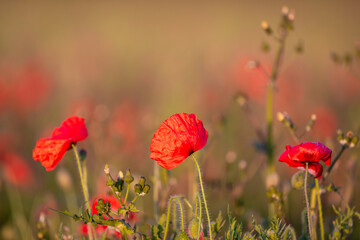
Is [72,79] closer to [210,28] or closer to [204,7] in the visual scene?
[210,28]

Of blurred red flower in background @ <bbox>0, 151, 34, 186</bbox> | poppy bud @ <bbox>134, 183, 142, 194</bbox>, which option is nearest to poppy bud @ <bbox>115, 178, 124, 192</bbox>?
poppy bud @ <bbox>134, 183, 142, 194</bbox>

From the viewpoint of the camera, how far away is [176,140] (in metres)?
1.35

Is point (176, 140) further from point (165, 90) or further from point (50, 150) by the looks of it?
point (165, 90)

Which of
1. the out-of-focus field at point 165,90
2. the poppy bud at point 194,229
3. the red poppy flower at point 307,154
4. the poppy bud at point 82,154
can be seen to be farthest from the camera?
the out-of-focus field at point 165,90

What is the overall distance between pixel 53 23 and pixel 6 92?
4010 millimetres

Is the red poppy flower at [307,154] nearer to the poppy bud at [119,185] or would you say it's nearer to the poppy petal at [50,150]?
the poppy bud at [119,185]

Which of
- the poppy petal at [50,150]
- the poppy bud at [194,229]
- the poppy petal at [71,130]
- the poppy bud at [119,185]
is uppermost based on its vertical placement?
the poppy petal at [71,130]

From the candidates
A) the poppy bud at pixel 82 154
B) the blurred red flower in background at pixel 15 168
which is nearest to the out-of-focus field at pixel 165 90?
the blurred red flower in background at pixel 15 168

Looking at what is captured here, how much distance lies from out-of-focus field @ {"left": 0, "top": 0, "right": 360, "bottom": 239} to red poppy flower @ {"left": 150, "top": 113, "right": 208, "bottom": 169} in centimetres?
57

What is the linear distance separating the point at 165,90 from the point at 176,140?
11.9 ft

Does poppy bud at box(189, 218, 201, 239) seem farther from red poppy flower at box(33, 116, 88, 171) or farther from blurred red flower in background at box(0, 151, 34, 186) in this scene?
blurred red flower in background at box(0, 151, 34, 186)

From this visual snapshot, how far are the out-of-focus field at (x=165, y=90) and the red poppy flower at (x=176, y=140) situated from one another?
57 centimetres

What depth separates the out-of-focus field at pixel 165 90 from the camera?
282 cm

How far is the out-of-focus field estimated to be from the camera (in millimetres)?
2824
